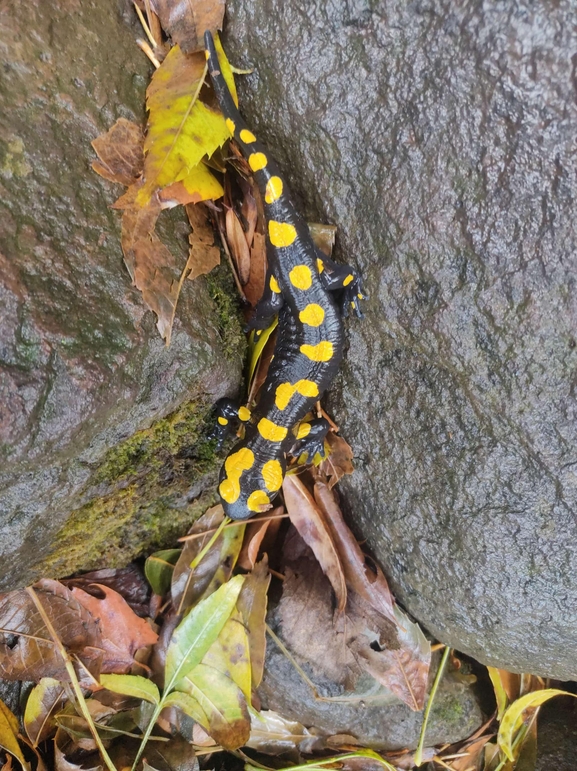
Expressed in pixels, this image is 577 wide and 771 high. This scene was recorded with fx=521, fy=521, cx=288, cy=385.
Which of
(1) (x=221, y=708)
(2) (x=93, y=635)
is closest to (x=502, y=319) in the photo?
(1) (x=221, y=708)

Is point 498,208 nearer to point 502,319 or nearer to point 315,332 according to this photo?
point 502,319

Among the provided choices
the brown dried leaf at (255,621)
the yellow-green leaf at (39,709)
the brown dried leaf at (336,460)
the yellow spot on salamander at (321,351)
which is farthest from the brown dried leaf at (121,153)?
the yellow-green leaf at (39,709)

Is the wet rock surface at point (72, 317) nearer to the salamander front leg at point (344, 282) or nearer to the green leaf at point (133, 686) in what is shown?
the salamander front leg at point (344, 282)

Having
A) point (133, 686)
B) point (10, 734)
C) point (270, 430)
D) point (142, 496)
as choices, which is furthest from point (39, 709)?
point (270, 430)

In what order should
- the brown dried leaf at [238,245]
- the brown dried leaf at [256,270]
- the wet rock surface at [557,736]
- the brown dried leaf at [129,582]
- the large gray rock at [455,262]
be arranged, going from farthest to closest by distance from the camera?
1. the wet rock surface at [557,736]
2. the brown dried leaf at [129,582]
3. the brown dried leaf at [256,270]
4. the brown dried leaf at [238,245]
5. the large gray rock at [455,262]

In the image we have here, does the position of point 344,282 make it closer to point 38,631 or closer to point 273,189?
point 273,189

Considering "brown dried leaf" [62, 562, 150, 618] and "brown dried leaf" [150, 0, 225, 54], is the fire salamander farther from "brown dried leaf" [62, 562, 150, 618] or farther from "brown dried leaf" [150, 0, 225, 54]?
"brown dried leaf" [62, 562, 150, 618]

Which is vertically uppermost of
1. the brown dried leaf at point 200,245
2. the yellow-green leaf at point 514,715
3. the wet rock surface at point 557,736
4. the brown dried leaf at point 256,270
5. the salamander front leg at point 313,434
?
the brown dried leaf at point 200,245
